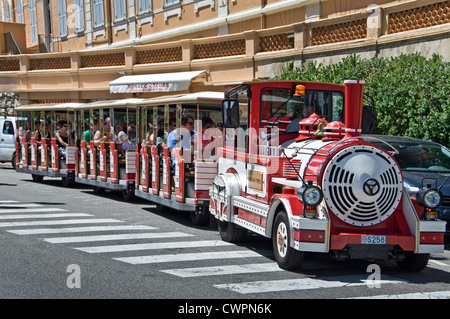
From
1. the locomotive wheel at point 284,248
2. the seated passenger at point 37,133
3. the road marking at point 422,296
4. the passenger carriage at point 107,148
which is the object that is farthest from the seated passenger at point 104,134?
the road marking at point 422,296

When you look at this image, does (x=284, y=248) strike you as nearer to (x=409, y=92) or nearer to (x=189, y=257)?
(x=189, y=257)

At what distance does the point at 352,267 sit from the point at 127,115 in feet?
29.6

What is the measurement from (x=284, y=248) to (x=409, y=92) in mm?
6614

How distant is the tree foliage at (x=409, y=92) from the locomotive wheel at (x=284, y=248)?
18.9 feet

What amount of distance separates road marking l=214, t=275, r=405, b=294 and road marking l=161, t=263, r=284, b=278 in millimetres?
595

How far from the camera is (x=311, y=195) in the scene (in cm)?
740

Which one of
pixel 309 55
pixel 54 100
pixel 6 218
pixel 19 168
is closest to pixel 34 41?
pixel 54 100

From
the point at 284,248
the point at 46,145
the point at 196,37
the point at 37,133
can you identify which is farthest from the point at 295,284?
the point at 196,37

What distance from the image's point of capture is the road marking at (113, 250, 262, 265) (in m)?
8.63

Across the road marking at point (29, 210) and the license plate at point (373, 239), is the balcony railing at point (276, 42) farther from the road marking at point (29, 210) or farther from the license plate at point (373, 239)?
the road marking at point (29, 210)

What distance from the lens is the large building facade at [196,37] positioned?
16.2 meters

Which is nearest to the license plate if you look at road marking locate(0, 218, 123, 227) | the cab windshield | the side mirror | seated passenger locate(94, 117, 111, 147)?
the cab windshield

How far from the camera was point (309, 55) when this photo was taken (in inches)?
741
